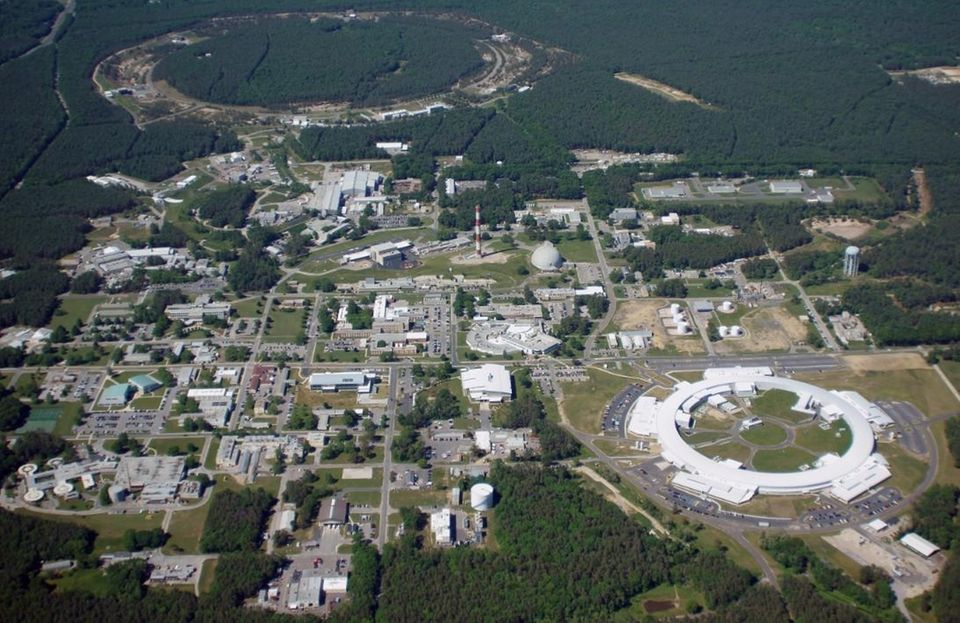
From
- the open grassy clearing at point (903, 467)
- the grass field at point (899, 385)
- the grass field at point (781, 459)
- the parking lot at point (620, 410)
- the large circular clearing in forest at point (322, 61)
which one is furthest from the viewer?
the large circular clearing in forest at point (322, 61)

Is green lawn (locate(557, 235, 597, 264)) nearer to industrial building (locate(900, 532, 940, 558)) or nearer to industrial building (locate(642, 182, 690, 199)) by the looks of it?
industrial building (locate(642, 182, 690, 199))

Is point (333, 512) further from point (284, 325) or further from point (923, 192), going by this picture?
point (923, 192)

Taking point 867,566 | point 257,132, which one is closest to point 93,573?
point 867,566

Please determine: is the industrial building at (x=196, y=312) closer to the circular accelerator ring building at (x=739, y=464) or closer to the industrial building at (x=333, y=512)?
the industrial building at (x=333, y=512)

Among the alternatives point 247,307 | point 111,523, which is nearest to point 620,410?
point 247,307

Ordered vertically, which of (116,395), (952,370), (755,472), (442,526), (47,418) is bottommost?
(47,418)

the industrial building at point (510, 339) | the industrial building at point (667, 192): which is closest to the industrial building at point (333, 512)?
the industrial building at point (510, 339)
